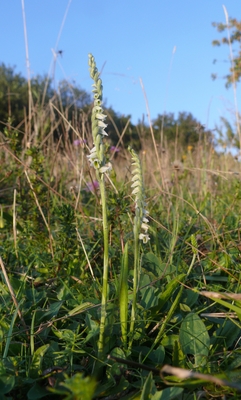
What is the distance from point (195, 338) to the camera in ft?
3.66

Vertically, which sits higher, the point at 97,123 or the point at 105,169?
the point at 97,123

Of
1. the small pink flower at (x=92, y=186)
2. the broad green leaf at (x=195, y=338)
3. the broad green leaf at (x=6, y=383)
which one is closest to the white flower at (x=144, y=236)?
the broad green leaf at (x=195, y=338)

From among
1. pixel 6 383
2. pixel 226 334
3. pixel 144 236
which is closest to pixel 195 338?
pixel 226 334

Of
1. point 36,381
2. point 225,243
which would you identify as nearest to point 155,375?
point 36,381

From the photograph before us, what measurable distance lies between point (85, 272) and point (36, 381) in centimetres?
66

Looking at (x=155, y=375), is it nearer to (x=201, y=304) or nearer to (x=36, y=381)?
(x=36, y=381)

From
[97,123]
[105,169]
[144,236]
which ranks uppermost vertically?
[97,123]

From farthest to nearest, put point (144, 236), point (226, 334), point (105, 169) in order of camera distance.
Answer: point (226, 334) → point (144, 236) → point (105, 169)

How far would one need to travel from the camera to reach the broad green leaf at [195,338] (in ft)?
3.61

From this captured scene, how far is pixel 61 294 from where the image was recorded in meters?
1.43

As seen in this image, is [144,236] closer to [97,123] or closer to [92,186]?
[97,123]

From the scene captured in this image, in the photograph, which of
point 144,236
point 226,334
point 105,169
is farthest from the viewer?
Answer: point 226,334

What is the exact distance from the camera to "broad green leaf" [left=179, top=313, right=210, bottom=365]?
3.61 feet

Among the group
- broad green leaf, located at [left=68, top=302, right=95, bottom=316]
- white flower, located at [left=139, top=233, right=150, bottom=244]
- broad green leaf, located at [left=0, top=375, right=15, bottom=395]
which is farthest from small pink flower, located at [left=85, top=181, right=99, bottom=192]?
broad green leaf, located at [left=0, top=375, right=15, bottom=395]
